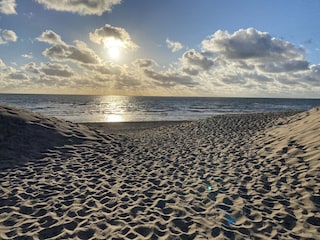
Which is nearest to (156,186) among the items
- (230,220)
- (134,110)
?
(230,220)

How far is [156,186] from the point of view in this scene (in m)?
7.68

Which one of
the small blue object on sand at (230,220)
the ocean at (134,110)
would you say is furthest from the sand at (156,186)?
the ocean at (134,110)

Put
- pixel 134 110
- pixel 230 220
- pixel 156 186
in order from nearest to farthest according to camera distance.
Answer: pixel 230 220
pixel 156 186
pixel 134 110

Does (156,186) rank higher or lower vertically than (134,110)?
higher

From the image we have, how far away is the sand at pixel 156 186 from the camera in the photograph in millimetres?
5441

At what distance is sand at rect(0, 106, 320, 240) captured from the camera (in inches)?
214

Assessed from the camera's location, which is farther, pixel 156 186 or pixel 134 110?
pixel 134 110

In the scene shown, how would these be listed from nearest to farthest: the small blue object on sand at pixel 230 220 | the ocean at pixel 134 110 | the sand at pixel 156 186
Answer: the sand at pixel 156 186
the small blue object on sand at pixel 230 220
the ocean at pixel 134 110

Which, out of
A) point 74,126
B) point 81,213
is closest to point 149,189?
point 81,213

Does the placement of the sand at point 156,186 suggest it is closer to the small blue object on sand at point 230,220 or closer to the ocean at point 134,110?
the small blue object on sand at point 230,220

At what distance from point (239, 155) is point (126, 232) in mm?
→ 6432

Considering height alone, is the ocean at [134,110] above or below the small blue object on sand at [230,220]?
below

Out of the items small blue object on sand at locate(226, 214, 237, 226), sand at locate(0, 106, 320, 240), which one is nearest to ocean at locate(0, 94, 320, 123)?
sand at locate(0, 106, 320, 240)

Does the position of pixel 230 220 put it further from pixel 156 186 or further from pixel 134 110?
pixel 134 110
